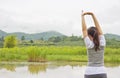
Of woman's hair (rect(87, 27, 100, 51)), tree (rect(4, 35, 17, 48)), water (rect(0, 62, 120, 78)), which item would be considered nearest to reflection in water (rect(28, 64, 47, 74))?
water (rect(0, 62, 120, 78))

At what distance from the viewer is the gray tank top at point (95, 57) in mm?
4867

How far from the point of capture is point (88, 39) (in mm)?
4906

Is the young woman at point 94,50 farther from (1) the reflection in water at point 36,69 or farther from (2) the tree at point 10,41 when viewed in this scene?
(2) the tree at point 10,41

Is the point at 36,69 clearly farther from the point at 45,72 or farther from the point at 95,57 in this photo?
the point at 95,57

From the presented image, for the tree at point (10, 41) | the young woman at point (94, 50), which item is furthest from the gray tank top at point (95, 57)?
the tree at point (10, 41)

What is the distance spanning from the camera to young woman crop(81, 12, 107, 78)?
15.9 feet

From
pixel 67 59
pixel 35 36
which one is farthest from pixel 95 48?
pixel 35 36

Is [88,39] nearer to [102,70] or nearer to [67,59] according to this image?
[102,70]

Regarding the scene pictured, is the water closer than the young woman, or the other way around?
the young woman

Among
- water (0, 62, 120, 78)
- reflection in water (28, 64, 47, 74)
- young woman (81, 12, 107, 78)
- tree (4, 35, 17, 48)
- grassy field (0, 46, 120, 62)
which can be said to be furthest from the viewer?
tree (4, 35, 17, 48)

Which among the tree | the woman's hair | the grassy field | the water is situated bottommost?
the water

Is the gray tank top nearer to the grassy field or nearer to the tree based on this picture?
the grassy field

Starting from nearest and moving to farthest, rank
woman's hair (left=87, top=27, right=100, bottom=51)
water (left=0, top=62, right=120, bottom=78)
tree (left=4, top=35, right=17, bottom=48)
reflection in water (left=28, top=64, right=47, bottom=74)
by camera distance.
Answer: woman's hair (left=87, top=27, right=100, bottom=51) → water (left=0, top=62, right=120, bottom=78) → reflection in water (left=28, top=64, right=47, bottom=74) → tree (left=4, top=35, right=17, bottom=48)

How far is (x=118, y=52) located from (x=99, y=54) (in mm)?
29916
